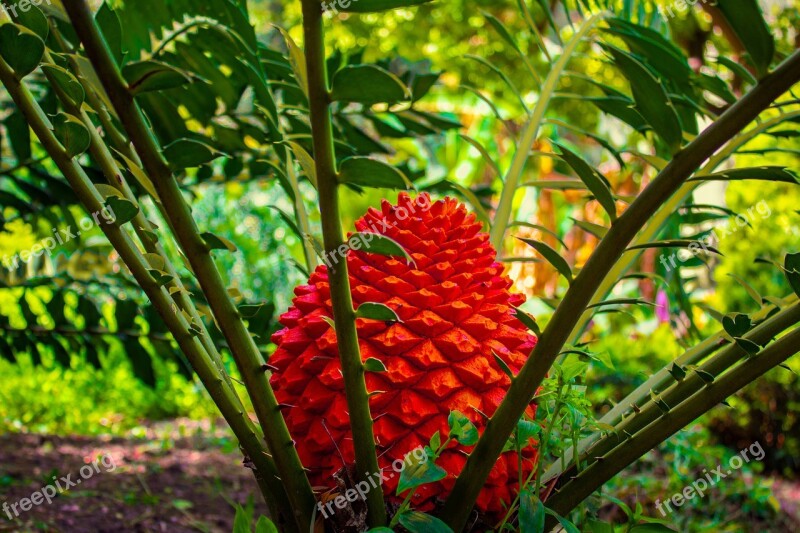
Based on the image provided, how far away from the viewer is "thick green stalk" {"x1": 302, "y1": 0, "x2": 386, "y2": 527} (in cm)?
A: 51

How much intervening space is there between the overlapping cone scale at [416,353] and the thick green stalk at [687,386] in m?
0.07

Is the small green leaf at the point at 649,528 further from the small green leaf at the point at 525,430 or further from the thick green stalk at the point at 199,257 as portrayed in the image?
the thick green stalk at the point at 199,257

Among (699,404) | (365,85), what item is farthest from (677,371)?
(365,85)

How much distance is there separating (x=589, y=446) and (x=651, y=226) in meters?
0.35

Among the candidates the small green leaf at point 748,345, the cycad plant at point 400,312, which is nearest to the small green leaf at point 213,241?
the cycad plant at point 400,312

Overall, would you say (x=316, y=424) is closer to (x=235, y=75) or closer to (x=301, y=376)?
(x=301, y=376)

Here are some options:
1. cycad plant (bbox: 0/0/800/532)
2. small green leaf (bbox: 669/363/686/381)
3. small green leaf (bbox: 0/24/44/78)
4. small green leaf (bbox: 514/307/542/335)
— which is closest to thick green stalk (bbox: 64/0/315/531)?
cycad plant (bbox: 0/0/800/532)

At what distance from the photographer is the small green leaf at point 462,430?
0.62 m

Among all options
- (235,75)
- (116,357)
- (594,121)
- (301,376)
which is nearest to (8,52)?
(301,376)

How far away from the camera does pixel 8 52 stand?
1.99 feet

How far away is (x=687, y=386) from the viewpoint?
0.72m

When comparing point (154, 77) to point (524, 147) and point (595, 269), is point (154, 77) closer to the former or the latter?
point (595, 269)

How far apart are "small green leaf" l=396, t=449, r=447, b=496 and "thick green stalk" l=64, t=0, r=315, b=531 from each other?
12 centimetres

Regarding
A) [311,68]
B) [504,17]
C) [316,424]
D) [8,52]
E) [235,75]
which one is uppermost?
[504,17]
